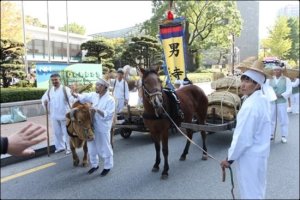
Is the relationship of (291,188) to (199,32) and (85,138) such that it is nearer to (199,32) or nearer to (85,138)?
(85,138)

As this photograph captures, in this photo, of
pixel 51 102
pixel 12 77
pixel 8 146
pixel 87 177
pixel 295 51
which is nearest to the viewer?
pixel 8 146

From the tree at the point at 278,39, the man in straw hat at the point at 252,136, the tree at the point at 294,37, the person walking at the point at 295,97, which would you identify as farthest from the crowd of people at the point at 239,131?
the tree at the point at 294,37

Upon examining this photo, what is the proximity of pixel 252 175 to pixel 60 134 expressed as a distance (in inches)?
198

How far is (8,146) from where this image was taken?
2.00 meters

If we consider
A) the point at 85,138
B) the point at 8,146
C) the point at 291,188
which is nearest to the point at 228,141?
the point at 291,188

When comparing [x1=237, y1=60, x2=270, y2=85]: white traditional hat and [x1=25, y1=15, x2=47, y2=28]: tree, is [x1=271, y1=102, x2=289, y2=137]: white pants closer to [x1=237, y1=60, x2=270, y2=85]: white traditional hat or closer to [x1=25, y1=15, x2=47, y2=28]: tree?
[x1=237, y1=60, x2=270, y2=85]: white traditional hat

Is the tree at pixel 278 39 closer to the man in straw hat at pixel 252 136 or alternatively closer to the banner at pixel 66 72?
the banner at pixel 66 72

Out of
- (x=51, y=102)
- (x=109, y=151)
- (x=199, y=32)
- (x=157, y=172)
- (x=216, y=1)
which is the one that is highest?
(x=216, y=1)

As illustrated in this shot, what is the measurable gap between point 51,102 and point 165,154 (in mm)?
2844

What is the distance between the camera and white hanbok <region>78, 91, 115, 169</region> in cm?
559

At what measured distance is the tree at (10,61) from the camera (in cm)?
1381

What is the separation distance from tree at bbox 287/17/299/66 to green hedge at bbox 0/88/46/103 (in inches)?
2100

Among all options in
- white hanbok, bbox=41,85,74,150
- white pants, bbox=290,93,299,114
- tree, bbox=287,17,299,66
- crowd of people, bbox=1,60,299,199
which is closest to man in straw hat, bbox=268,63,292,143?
white pants, bbox=290,93,299,114

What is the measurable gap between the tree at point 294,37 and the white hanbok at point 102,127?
5744cm
